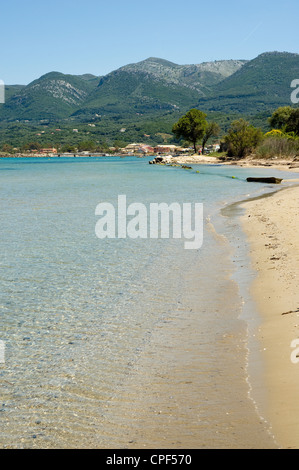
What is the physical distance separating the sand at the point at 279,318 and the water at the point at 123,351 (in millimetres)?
296

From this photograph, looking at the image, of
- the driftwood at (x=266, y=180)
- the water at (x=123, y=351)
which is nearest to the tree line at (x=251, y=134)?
the driftwood at (x=266, y=180)

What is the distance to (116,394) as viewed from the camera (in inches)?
239

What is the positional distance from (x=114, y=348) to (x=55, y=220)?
16.6 metres

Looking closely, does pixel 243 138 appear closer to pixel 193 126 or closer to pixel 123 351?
pixel 193 126

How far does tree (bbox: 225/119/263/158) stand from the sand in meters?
98.3

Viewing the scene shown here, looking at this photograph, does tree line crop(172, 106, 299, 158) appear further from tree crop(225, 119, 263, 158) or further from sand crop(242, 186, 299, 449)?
sand crop(242, 186, 299, 449)

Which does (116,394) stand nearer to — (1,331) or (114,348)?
(114,348)

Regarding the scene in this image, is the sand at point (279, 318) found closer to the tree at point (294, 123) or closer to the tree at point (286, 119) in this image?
the tree at point (294, 123)

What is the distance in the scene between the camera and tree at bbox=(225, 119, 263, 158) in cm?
11231

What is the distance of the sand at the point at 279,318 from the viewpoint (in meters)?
5.19

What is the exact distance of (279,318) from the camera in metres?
8.32

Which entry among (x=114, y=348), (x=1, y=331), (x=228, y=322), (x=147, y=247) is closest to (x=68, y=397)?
(x=114, y=348)

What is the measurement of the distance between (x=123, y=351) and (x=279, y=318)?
3.09m

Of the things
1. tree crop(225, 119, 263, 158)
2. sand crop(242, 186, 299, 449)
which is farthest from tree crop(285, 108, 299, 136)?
sand crop(242, 186, 299, 449)
